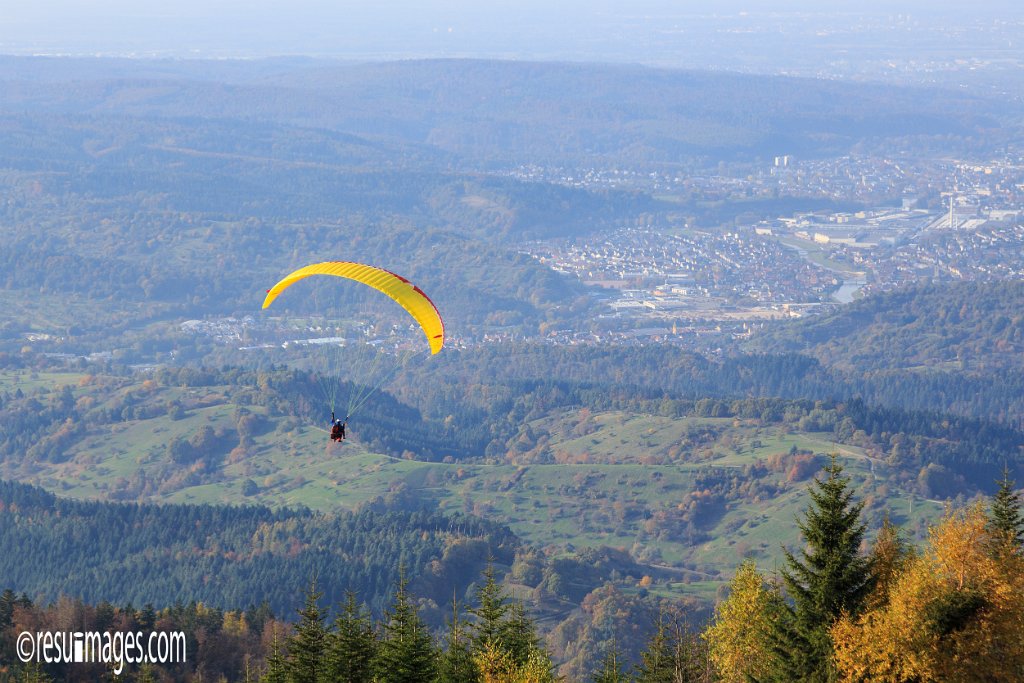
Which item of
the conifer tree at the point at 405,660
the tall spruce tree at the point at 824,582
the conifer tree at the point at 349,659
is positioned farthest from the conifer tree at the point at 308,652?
the tall spruce tree at the point at 824,582

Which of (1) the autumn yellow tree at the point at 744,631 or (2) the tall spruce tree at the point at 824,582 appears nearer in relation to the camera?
(2) the tall spruce tree at the point at 824,582

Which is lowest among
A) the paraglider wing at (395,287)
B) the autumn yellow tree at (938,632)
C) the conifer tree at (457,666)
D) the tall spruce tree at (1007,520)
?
the conifer tree at (457,666)

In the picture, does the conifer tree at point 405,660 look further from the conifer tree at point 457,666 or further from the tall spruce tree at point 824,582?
the tall spruce tree at point 824,582

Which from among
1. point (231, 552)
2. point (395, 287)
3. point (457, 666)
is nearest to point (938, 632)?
point (457, 666)

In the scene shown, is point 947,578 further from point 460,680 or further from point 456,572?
point 456,572

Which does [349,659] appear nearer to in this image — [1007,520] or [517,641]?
[517,641]

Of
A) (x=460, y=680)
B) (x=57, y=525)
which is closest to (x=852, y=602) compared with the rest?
(x=460, y=680)

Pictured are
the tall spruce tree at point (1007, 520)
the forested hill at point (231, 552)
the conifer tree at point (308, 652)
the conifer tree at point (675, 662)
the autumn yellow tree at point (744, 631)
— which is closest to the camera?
the tall spruce tree at point (1007, 520)

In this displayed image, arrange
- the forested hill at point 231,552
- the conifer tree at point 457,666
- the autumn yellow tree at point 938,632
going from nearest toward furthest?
the autumn yellow tree at point 938,632 < the conifer tree at point 457,666 < the forested hill at point 231,552
